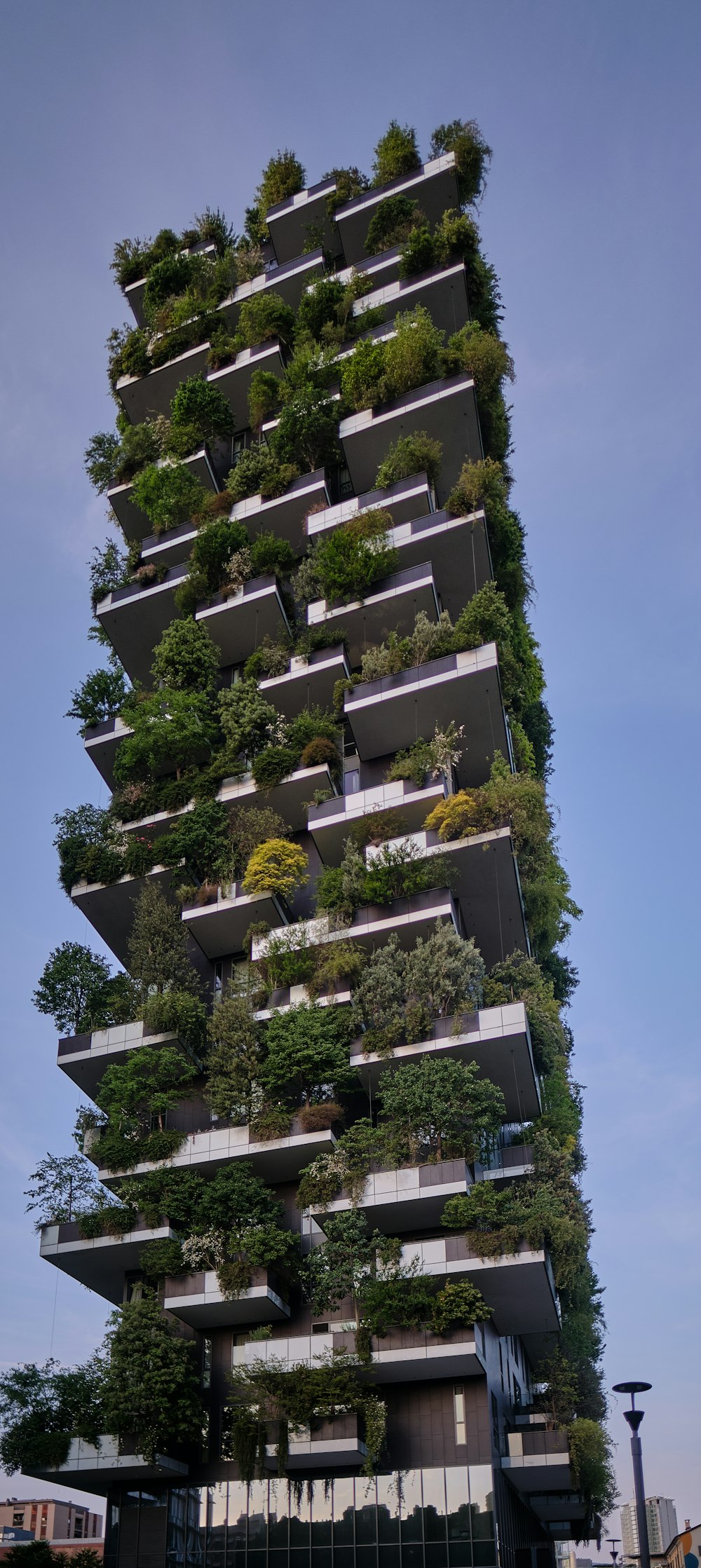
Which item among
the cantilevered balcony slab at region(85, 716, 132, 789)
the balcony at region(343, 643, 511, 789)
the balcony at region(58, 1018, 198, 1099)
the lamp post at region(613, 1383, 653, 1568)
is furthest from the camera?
the cantilevered balcony slab at region(85, 716, 132, 789)

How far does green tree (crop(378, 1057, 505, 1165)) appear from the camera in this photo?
98.7ft

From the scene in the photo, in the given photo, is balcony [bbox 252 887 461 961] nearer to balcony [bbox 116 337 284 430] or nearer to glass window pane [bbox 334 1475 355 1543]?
glass window pane [bbox 334 1475 355 1543]

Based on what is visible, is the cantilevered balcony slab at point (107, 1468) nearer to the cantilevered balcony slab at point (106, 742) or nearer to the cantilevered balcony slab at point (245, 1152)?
the cantilevered balcony slab at point (245, 1152)

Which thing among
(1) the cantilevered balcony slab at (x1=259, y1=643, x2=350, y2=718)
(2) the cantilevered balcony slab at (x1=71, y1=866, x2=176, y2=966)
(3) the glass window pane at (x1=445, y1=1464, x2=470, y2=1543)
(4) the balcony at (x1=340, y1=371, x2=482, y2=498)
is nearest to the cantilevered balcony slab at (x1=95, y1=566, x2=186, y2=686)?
(1) the cantilevered balcony slab at (x1=259, y1=643, x2=350, y2=718)

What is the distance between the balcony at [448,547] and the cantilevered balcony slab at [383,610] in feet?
1.81

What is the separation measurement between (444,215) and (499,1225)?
35.5 m

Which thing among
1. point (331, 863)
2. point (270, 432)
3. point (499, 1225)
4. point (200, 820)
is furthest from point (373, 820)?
point (270, 432)

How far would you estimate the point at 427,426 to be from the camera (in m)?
42.5

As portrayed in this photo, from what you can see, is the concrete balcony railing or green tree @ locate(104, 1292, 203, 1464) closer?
green tree @ locate(104, 1292, 203, 1464)

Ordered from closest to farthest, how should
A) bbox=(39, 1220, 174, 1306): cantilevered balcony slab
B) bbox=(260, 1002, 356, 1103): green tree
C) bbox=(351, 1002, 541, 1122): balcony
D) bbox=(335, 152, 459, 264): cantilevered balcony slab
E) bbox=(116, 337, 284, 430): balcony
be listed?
bbox=(351, 1002, 541, 1122): balcony → bbox=(260, 1002, 356, 1103): green tree → bbox=(39, 1220, 174, 1306): cantilevered balcony slab → bbox=(116, 337, 284, 430): balcony → bbox=(335, 152, 459, 264): cantilevered balcony slab

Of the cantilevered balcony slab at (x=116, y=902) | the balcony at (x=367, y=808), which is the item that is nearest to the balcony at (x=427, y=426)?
the balcony at (x=367, y=808)

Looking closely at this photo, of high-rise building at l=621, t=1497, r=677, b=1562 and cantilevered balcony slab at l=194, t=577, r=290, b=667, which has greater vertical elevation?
cantilevered balcony slab at l=194, t=577, r=290, b=667

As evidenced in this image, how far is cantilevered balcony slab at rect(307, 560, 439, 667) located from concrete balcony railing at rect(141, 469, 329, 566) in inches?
158

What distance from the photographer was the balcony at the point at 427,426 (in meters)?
41.7
